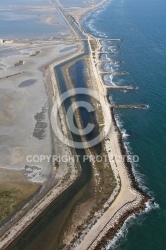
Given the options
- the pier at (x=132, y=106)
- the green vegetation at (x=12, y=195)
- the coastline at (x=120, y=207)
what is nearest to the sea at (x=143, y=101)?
the coastline at (x=120, y=207)

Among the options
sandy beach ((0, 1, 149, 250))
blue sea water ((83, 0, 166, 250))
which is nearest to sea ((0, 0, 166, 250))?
blue sea water ((83, 0, 166, 250))

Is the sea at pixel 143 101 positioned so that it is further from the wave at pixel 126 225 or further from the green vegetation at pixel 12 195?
the green vegetation at pixel 12 195

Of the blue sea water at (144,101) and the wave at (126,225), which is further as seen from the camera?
the blue sea water at (144,101)

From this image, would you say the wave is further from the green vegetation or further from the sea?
the green vegetation

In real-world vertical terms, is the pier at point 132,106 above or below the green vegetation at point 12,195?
below

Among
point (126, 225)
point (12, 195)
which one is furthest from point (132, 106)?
point (12, 195)

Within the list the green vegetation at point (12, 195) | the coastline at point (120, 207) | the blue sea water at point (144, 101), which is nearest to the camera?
the coastline at point (120, 207)

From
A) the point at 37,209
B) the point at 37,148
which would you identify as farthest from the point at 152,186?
the point at 37,148

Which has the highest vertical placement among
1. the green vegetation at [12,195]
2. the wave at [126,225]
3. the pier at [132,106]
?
the wave at [126,225]
